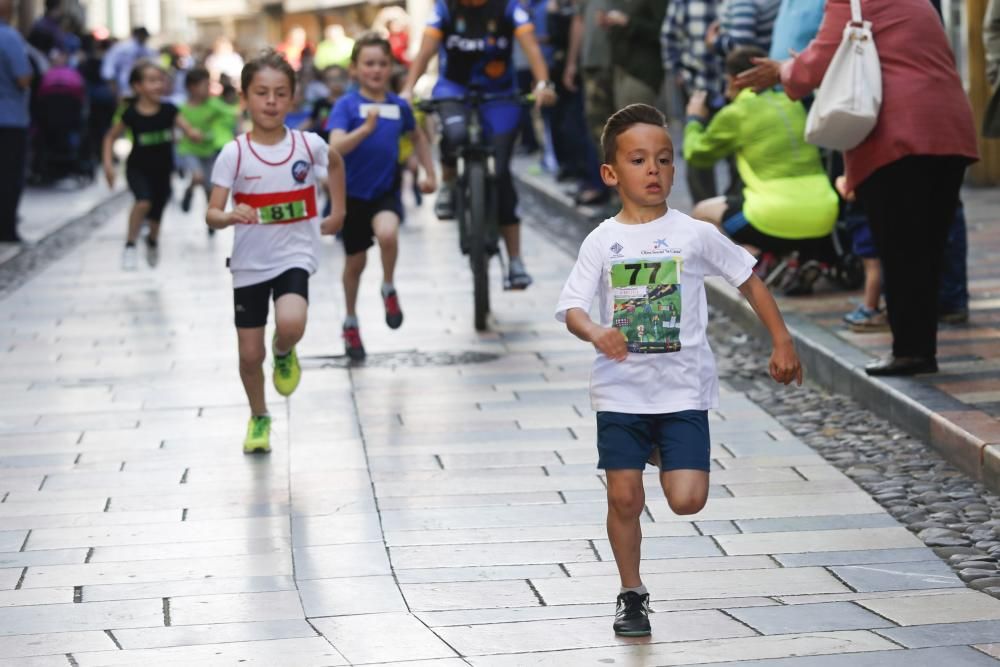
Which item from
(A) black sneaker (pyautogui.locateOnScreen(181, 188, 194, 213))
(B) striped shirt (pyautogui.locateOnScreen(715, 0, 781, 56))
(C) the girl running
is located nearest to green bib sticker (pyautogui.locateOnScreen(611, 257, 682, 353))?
(B) striped shirt (pyautogui.locateOnScreen(715, 0, 781, 56))

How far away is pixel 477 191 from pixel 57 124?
15.2 meters

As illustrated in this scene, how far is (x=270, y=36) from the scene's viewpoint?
228ft

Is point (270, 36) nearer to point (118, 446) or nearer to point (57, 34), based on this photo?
point (57, 34)

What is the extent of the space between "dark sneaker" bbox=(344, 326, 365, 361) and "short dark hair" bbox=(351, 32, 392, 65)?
138 centimetres

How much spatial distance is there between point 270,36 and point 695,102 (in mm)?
60380

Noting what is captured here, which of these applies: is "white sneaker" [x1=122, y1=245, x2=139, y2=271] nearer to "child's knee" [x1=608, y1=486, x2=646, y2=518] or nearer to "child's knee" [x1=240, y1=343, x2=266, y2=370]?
"child's knee" [x1=240, y1=343, x2=266, y2=370]

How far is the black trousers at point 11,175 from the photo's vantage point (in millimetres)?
16453

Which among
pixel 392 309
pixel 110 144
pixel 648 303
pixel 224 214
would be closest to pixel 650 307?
pixel 648 303

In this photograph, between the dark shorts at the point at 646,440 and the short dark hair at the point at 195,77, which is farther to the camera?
the short dark hair at the point at 195,77

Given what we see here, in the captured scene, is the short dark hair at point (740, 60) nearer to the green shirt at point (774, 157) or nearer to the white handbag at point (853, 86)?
the green shirt at point (774, 157)

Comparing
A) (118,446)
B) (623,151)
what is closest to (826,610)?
(623,151)

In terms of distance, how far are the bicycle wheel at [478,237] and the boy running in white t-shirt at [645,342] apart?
5414 millimetres

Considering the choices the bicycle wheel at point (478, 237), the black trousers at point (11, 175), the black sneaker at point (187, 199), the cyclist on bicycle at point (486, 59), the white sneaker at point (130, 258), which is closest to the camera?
the bicycle wheel at point (478, 237)

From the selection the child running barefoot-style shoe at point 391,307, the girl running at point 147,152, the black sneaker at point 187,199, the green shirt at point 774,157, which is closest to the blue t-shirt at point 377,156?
the child running barefoot-style shoe at point 391,307
